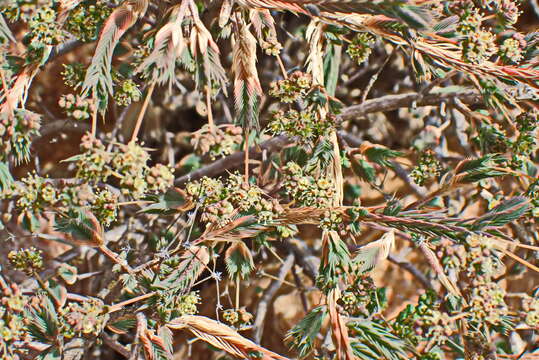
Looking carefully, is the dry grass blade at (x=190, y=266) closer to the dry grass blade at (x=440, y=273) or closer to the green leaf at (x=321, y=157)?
the green leaf at (x=321, y=157)

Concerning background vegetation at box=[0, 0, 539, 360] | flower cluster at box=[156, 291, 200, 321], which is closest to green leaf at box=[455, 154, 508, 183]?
background vegetation at box=[0, 0, 539, 360]

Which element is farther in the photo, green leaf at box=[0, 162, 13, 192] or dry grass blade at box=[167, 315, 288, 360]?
dry grass blade at box=[167, 315, 288, 360]

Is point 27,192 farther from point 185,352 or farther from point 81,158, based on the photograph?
point 185,352

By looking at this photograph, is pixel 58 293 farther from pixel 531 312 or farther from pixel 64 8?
pixel 531 312

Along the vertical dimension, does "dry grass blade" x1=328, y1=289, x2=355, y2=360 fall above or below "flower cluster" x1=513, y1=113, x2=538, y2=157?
below

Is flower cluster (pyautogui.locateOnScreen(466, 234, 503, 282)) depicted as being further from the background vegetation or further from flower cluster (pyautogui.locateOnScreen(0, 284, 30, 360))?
flower cluster (pyautogui.locateOnScreen(0, 284, 30, 360))

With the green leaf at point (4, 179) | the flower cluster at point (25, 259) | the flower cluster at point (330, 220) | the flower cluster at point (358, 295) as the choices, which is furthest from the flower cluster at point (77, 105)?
the flower cluster at point (358, 295)

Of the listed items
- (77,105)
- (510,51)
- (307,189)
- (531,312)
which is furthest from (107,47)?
(531,312)

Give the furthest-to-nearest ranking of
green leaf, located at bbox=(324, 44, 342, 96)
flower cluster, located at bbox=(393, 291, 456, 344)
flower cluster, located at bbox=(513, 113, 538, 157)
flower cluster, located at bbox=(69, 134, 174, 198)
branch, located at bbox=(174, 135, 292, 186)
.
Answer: branch, located at bbox=(174, 135, 292, 186) < green leaf, located at bbox=(324, 44, 342, 96) < flower cluster, located at bbox=(513, 113, 538, 157) < flower cluster, located at bbox=(393, 291, 456, 344) < flower cluster, located at bbox=(69, 134, 174, 198)
